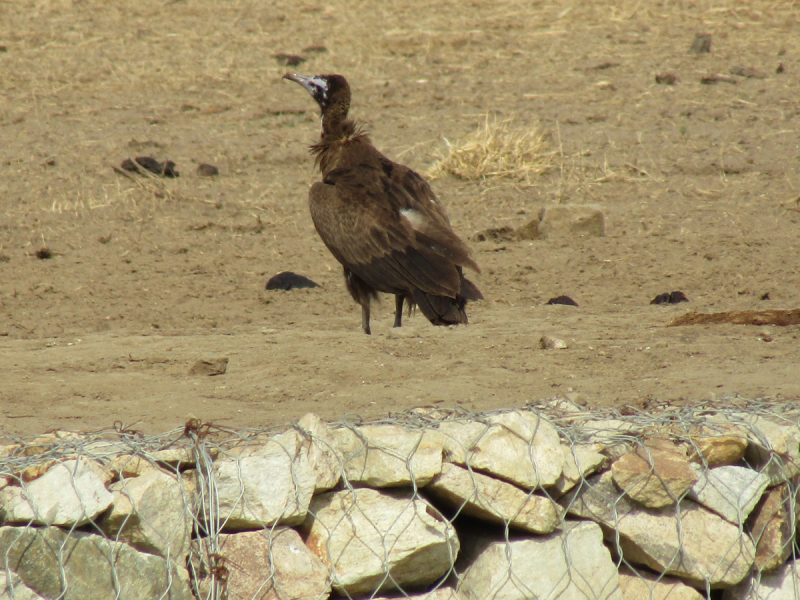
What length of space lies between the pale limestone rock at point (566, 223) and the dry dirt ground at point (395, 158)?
0.10 metres

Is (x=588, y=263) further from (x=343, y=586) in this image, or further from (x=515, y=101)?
(x=343, y=586)

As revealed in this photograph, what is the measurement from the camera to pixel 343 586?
3143mm

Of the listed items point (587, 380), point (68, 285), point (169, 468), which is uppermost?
point (169, 468)

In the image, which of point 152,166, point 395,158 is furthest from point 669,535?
point 152,166

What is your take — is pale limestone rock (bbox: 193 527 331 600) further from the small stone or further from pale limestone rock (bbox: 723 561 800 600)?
the small stone

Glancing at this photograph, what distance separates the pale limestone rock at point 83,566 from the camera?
9.43ft

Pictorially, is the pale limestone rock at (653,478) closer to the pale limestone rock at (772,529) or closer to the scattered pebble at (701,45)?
the pale limestone rock at (772,529)

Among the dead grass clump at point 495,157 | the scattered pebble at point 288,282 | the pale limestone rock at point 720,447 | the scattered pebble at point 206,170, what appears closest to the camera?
the pale limestone rock at point 720,447

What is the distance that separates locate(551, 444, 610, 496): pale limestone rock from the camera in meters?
3.35

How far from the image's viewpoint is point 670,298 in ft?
22.1

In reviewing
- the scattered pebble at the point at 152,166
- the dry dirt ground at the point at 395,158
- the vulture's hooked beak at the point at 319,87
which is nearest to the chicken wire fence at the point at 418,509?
the dry dirt ground at the point at 395,158

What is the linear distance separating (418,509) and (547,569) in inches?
18.8

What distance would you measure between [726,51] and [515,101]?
117 inches

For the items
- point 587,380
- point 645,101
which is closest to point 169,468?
point 587,380
